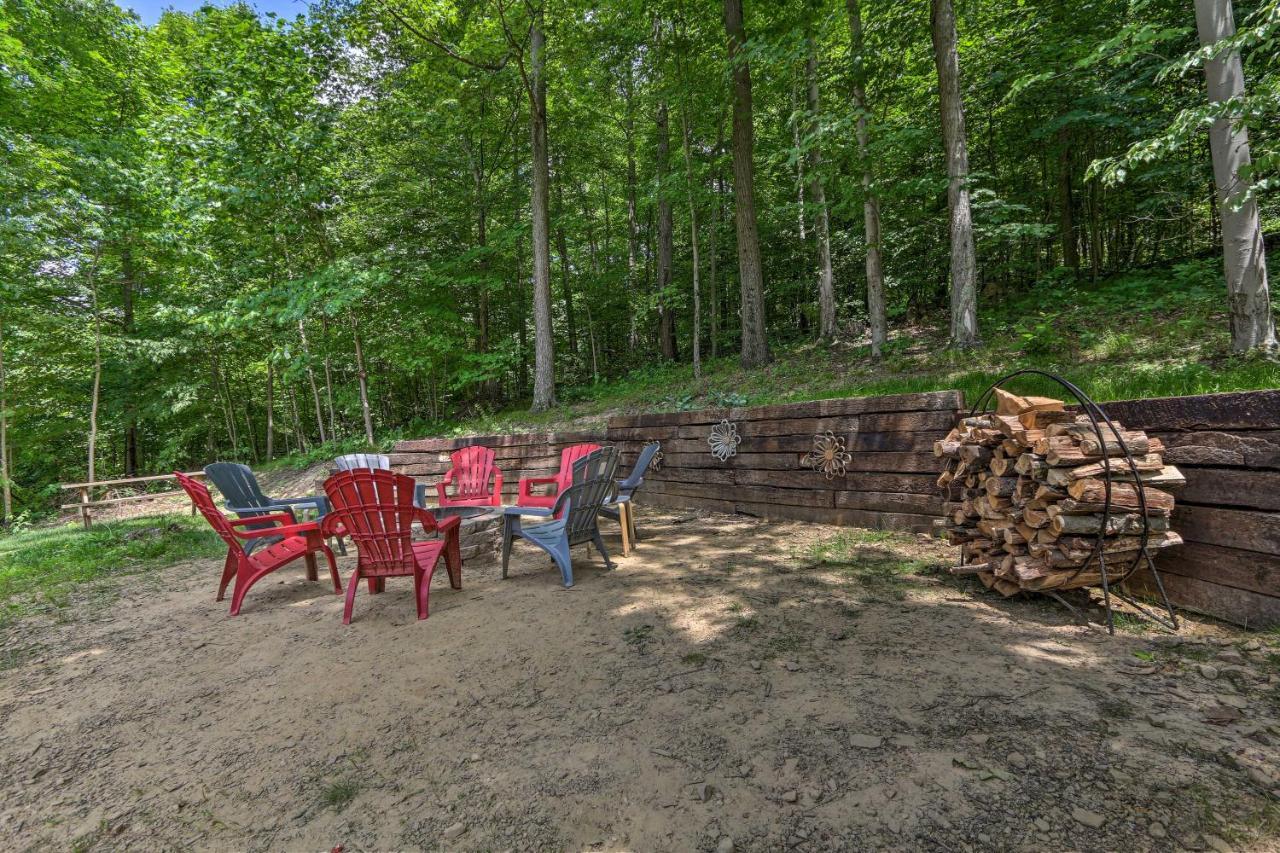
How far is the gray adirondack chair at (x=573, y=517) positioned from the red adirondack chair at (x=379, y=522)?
27.5 inches

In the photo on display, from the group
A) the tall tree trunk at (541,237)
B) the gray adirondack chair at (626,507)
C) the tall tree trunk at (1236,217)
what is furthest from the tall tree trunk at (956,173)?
the tall tree trunk at (541,237)

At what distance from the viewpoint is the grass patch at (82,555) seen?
4094mm

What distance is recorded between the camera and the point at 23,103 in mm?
9516

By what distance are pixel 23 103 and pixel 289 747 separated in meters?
15.2

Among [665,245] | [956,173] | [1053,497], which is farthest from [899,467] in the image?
[665,245]

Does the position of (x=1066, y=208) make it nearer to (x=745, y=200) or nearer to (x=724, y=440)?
(x=745, y=200)

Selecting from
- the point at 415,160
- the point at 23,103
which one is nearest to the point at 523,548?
the point at 415,160

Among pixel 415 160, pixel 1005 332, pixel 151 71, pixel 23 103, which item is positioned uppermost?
pixel 151 71

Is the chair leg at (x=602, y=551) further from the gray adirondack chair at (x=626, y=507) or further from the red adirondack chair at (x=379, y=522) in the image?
the red adirondack chair at (x=379, y=522)

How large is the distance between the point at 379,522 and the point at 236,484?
8.76 feet

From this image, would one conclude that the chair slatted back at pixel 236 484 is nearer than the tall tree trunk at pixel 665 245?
Yes

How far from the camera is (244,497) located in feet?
15.1

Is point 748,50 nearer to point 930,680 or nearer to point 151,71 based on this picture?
point 930,680

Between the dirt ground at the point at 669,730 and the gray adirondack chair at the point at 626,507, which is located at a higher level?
the gray adirondack chair at the point at 626,507
